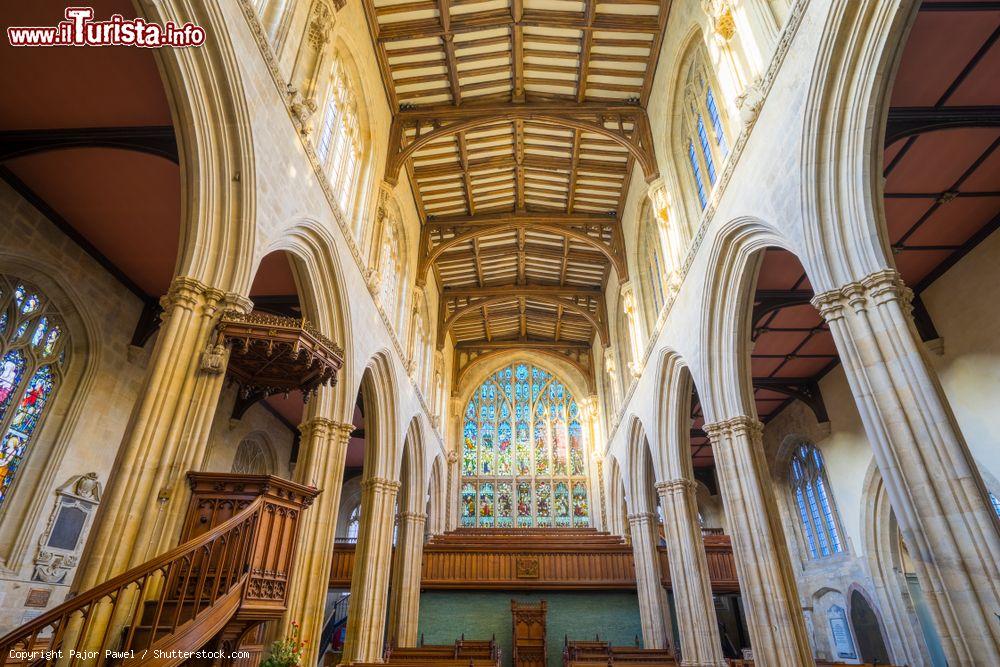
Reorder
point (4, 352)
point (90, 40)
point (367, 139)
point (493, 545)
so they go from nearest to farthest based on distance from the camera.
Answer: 1. point (90, 40)
2. point (4, 352)
3. point (367, 139)
4. point (493, 545)

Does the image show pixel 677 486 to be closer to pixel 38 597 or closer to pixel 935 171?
pixel 935 171

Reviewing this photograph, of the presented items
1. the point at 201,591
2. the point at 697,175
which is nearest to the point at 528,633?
the point at 697,175

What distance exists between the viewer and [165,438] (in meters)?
4.79

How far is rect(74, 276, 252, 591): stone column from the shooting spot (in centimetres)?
431

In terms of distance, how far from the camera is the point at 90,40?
16.6ft

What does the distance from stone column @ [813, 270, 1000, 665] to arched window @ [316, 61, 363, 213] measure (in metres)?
7.30

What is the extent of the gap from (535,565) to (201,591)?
12.1m

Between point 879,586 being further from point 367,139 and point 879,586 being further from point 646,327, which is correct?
point 367,139

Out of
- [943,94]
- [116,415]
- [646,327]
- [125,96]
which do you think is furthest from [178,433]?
[646,327]

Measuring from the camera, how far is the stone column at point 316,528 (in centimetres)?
764

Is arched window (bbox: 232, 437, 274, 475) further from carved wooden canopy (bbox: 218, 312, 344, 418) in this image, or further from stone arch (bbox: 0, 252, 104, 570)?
carved wooden canopy (bbox: 218, 312, 344, 418)

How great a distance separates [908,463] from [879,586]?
1090 cm

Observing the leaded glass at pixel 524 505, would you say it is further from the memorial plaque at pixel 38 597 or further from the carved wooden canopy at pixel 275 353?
the carved wooden canopy at pixel 275 353

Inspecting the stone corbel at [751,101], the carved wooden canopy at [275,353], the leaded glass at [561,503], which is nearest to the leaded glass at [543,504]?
the leaded glass at [561,503]
